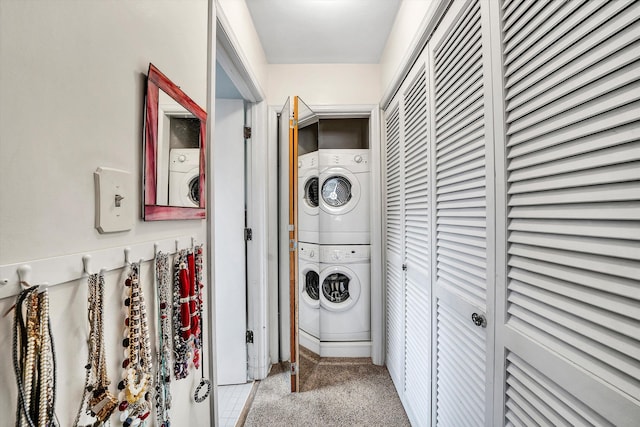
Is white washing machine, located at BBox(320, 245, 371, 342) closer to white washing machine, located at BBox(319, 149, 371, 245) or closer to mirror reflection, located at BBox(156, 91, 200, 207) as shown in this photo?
white washing machine, located at BBox(319, 149, 371, 245)

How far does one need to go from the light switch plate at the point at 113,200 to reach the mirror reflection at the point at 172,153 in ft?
0.20

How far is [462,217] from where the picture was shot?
42.6 inches

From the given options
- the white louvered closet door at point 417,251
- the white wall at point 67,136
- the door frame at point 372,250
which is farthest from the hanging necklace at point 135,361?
the door frame at point 372,250

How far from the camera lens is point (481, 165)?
939 millimetres

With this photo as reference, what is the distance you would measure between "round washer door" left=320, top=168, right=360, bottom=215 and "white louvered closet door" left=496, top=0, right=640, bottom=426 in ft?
5.52

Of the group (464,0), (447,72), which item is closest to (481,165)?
(447,72)

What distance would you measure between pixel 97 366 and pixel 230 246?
1.57 metres

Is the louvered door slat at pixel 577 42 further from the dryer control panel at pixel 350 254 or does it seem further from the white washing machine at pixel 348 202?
the dryer control panel at pixel 350 254

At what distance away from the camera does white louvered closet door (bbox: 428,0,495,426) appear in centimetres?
91

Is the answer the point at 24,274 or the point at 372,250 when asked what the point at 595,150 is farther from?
the point at 372,250

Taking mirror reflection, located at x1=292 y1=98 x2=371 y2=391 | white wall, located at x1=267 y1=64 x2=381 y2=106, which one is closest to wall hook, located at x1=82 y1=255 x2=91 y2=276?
mirror reflection, located at x1=292 y1=98 x2=371 y2=391

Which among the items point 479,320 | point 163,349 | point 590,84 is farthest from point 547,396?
point 163,349

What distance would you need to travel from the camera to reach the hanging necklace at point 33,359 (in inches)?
16.5

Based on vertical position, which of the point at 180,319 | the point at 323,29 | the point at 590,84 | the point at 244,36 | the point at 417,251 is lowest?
the point at 180,319
